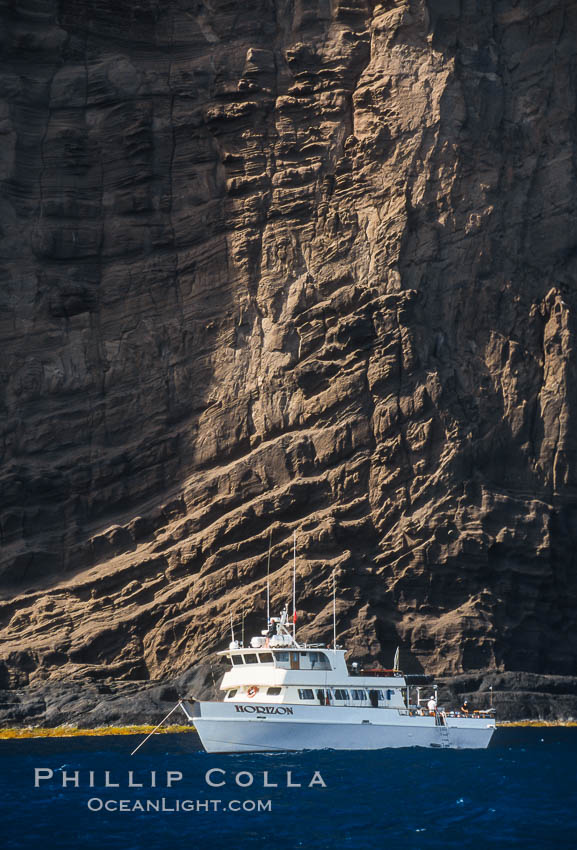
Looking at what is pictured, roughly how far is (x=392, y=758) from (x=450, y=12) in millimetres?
41499

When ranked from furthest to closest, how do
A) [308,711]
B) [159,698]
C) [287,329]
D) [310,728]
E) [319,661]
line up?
[287,329] < [159,698] < [319,661] < [308,711] < [310,728]

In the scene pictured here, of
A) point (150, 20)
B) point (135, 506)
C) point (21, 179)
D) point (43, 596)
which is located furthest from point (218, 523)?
point (150, 20)

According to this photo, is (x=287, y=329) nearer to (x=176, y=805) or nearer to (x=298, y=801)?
(x=298, y=801)

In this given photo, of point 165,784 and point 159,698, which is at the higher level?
point 159,698

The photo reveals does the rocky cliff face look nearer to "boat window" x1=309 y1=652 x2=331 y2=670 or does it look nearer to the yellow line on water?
the yellow line on water

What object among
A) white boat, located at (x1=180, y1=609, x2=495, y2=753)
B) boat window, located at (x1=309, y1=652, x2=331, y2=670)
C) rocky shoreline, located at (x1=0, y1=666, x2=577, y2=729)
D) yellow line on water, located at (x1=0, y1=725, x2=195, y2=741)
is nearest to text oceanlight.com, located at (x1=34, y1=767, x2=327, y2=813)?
white boat, located at (x1=180, y1=609, x2=495, y2=753)

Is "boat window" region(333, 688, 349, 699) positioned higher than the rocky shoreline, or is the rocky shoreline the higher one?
the rocky shoreline

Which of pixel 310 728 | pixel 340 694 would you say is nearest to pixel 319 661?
pixel 340 694

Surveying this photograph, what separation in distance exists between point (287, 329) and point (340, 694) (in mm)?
24649

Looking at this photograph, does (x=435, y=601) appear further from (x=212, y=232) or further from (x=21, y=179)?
(x=21, y=179)

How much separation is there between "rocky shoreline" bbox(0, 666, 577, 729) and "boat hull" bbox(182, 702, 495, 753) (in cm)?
978

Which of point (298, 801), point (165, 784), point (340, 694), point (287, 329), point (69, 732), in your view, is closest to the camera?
point (298, 801)

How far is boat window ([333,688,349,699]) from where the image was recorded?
43.6 m

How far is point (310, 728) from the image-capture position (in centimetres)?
4191
